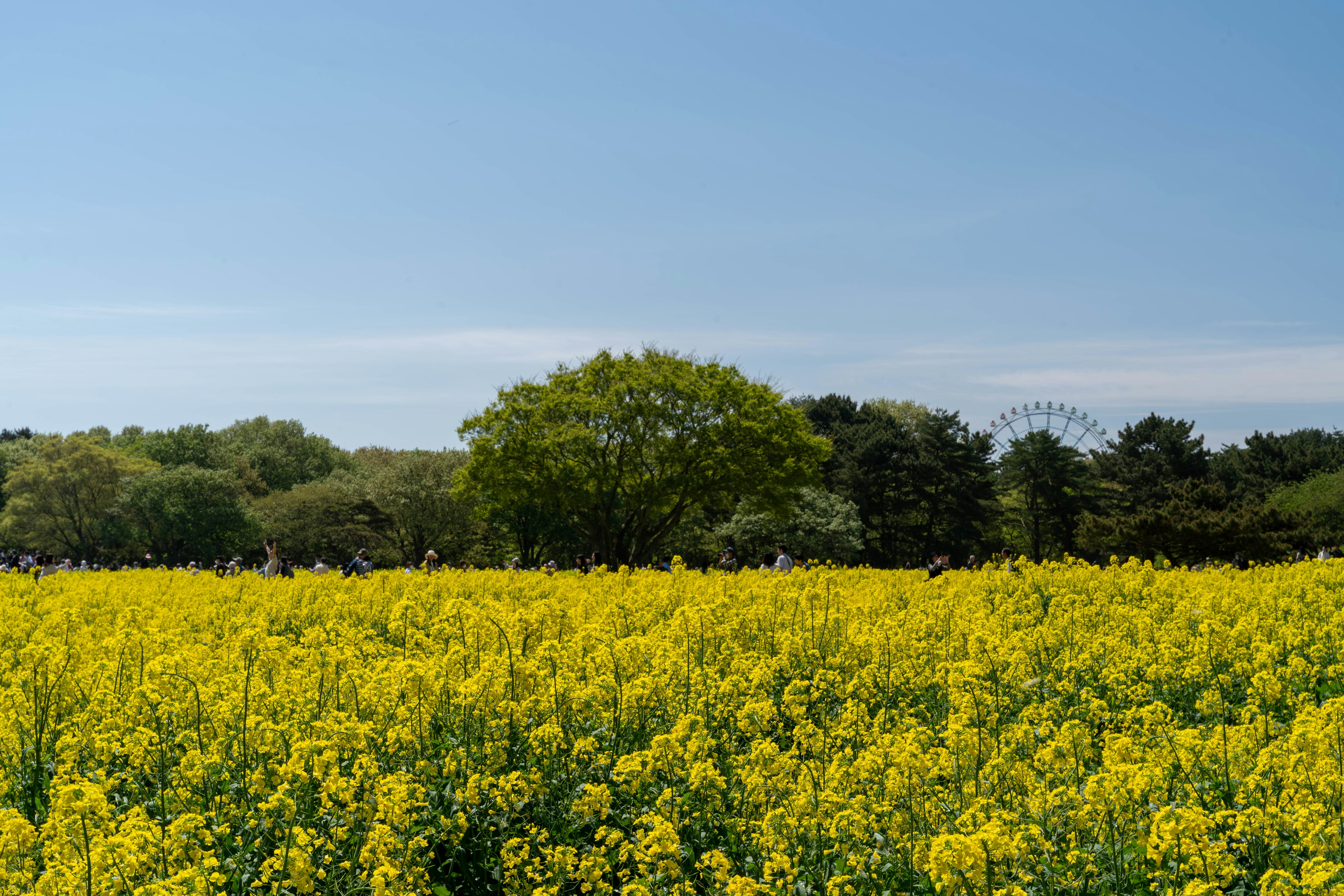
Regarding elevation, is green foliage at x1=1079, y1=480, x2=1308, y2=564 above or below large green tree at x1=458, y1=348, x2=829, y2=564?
below

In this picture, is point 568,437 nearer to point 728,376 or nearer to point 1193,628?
point 728,376

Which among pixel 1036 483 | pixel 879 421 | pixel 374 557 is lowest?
pixel 374 557

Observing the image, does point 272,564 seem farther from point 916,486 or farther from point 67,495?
point 67,495

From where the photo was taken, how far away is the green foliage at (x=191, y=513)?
55500 mm

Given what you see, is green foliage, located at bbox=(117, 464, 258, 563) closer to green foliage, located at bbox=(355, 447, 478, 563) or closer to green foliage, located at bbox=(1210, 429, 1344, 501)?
green foliage, located at bbox=(355, 447, 478, 563)

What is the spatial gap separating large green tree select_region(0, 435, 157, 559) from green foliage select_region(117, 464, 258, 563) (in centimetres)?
379

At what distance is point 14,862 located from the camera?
12.9 ft

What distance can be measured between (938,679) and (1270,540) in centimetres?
3351

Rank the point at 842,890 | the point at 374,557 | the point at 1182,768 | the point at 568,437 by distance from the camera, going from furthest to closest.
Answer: the point at 374,557 < the point at 568,437 < the point at 1182,768 < the point at 842,890

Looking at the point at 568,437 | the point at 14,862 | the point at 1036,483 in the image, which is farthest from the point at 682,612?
the point at 1036,483

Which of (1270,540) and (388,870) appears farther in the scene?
(1270,540)

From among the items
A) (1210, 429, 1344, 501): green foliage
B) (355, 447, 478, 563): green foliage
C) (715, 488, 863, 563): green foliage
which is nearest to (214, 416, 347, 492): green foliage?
(355, 447, 478, 563): green foliage

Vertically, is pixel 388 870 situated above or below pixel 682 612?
below

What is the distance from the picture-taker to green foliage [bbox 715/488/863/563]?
154 feet
